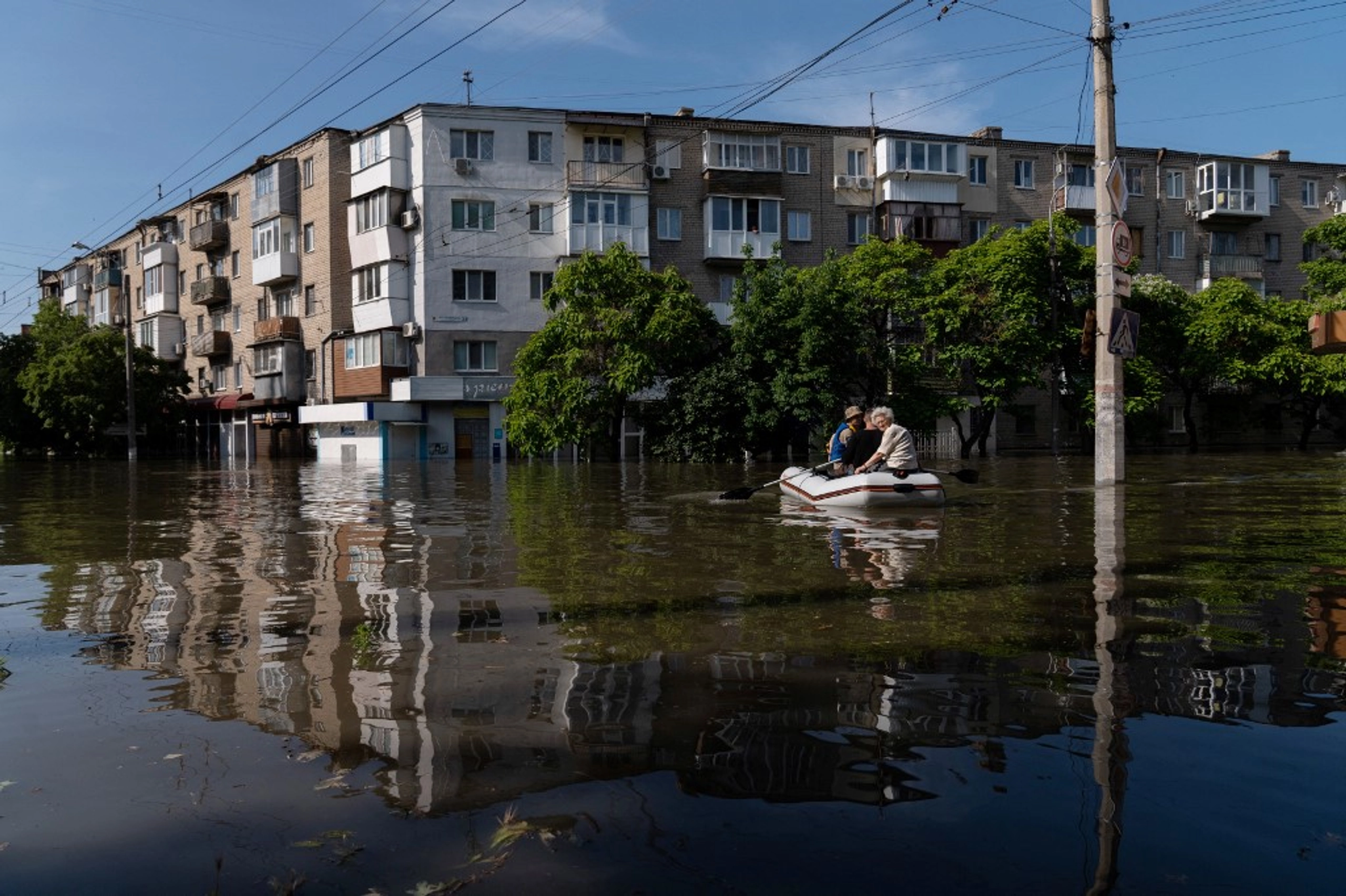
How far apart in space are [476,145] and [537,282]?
704cm

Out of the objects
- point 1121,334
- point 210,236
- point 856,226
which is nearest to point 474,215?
point 856,226

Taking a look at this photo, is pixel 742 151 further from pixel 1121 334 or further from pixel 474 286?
pixel 1121 334

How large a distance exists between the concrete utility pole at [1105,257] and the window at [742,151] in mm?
32416

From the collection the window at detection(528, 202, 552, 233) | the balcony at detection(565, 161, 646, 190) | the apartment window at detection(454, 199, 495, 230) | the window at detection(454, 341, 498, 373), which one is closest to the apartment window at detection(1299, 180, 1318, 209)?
the balcony at detection(565, 161, 646, 190)

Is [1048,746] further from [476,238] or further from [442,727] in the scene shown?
[476,238]

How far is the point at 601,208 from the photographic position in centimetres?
4934

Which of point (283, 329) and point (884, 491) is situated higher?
point (283, 329)

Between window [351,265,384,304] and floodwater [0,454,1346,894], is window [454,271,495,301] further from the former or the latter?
floodwater [0,454,1346,894]

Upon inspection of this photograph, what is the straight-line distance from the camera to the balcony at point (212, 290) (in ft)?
205

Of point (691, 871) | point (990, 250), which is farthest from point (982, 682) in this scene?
point (990, 250)

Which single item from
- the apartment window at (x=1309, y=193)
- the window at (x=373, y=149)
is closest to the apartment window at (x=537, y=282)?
the window at (x=373, y=149)

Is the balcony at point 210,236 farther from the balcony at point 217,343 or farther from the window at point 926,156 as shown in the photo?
the window at point 926,156

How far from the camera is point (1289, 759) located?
3852mm

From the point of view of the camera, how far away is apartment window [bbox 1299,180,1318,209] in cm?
5975
